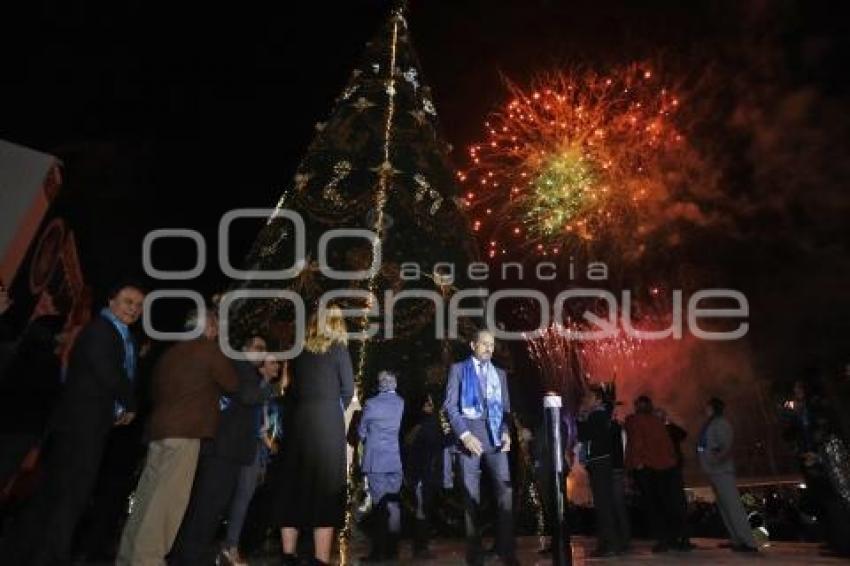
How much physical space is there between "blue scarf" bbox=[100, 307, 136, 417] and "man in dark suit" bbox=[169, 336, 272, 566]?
692mm

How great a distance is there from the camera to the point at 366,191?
10727mm

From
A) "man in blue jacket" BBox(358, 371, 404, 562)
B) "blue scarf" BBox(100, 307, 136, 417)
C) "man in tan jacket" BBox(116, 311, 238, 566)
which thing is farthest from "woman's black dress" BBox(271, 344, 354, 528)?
"man in blue jacket" BBox(358, 371, 404, 562)

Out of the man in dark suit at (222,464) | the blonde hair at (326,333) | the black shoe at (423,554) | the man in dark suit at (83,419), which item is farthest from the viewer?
Result: the black shoe at (423,554)

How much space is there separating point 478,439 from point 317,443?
1356 millimetres

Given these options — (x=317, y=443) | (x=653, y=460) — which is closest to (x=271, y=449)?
(x=317, y=443)

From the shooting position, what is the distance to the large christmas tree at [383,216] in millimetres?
10195

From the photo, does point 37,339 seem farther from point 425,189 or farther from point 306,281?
point 425,189

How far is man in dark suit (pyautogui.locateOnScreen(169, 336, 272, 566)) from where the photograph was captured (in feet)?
16.5

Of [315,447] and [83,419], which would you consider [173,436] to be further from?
[315,447]

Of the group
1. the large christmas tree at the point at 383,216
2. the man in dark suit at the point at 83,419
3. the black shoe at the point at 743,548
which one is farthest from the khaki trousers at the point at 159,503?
the black shoe at the point at 743,548

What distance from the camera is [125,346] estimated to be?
16.0 feet

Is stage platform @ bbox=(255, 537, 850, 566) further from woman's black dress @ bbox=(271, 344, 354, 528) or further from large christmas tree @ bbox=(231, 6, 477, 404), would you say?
large christmas tree @ bbox=(231, 6, 477, 404)

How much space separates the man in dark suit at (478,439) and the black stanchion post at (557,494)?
81 cm

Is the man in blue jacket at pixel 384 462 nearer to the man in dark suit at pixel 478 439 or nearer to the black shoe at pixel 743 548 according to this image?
the man in dark suit at pixel 478 439
